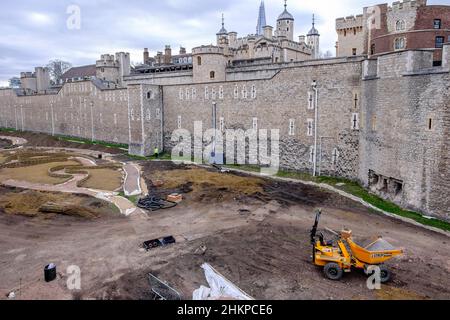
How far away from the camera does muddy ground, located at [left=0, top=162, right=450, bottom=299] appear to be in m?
11.3

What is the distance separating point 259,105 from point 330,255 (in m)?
20.3

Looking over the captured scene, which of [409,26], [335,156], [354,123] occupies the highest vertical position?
[409,26]

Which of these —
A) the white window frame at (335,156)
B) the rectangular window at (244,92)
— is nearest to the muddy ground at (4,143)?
the rectangular window at (244,92)

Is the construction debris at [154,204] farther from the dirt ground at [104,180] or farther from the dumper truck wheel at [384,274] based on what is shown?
the dumper truck wheel at [384,274]

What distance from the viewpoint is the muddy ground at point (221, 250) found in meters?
11.3

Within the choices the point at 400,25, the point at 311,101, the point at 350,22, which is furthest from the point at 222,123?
the point at 350,22

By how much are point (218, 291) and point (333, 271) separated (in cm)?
402

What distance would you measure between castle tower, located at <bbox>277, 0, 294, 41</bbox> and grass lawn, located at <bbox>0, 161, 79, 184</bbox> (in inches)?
1529

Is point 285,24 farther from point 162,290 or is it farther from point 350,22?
point 162,290

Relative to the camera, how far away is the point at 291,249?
14219mm

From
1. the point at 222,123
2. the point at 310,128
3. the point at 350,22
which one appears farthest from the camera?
the point at 350,22

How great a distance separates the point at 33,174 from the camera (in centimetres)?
2838

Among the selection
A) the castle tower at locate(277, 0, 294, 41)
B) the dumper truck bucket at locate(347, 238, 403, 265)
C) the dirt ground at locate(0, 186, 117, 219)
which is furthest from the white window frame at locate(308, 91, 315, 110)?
the castle tower at locate(277, 0, 294, 41)

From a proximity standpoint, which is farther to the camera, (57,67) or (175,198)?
(57,67)
